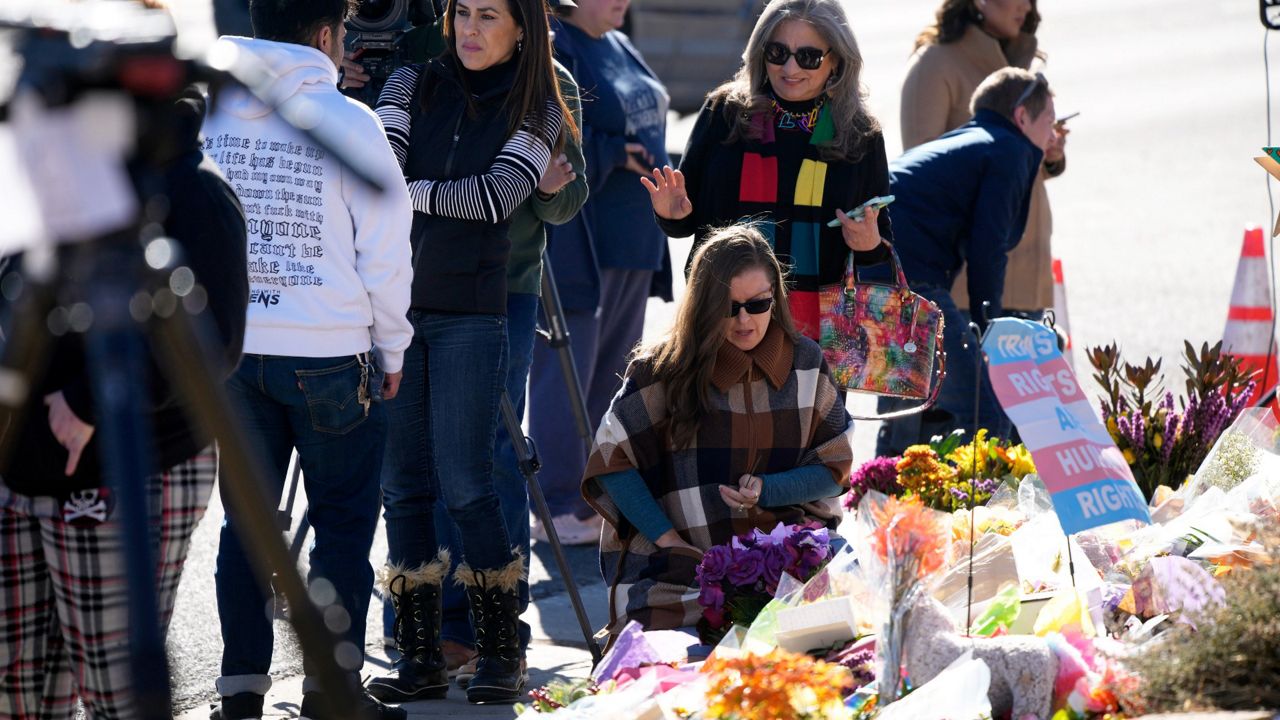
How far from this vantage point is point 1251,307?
260 inches

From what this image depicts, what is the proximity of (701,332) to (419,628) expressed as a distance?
1026 mm

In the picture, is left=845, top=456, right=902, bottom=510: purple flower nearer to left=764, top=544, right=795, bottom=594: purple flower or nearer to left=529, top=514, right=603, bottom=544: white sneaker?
left=764, top=544, right=795, bottom=594: purple flower

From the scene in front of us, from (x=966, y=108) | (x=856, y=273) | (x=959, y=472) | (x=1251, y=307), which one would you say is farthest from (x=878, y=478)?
(x=1251, y=307)

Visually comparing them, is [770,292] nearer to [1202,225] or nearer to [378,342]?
[378,342]

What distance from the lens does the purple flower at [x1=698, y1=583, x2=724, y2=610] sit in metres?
3.36

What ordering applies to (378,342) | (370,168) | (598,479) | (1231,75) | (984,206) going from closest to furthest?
1. (370,168)
2. (378,342)
3. (598,479)
4. (984,206)
5. (1231,75)

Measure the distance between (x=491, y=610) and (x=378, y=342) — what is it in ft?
2.61

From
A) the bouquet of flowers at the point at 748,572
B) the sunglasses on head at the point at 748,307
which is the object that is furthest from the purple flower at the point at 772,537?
the sunglasses on head at the point at 748,307

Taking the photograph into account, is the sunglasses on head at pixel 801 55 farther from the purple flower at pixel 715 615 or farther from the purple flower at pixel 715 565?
the purple flower at pixel 715 615

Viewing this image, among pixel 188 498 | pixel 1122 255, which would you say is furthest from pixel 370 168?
pixel 1122 255

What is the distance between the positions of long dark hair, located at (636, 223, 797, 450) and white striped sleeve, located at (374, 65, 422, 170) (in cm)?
81

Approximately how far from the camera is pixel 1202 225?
435 inches

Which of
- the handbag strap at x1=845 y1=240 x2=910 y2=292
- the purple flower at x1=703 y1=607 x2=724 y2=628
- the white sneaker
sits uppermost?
the handbag strap at x1=845 y1=240 x2=910 y2=292

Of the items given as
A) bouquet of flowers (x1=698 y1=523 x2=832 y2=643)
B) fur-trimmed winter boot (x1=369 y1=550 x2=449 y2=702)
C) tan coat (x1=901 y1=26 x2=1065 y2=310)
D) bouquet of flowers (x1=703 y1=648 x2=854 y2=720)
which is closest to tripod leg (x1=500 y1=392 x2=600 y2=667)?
fur-trimmed winter boot (x1=369 y1=550 x2=449 y2=702)
